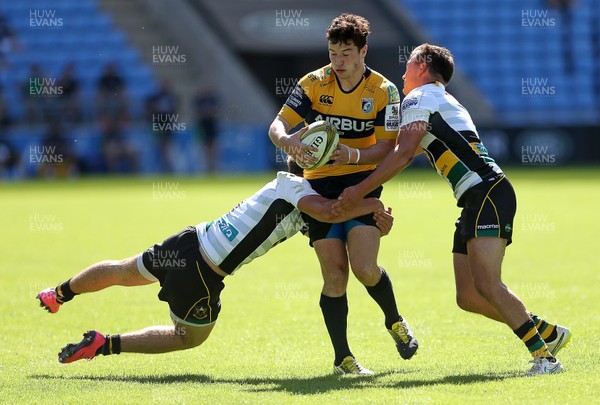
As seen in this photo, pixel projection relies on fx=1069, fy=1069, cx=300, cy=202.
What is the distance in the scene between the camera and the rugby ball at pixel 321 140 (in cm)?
681

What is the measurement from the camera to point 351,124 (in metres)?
7.24

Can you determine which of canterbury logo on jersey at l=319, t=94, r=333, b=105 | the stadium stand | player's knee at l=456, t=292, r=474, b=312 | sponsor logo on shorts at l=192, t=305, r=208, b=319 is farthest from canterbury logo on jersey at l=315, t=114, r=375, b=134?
the stadium stand

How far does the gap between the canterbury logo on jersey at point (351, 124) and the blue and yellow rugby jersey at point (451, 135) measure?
1.51 ft

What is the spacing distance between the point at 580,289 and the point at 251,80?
22.0 meters

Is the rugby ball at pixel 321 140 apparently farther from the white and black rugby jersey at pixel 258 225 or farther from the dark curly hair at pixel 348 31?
the dark curly hair at pixel 348 31

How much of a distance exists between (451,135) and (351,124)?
0.76m

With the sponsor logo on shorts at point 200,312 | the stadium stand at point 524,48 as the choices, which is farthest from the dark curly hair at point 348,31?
the stadium stand at point 524,48

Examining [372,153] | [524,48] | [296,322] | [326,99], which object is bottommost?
[296,322]

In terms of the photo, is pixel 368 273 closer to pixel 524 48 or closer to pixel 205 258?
pixel 205 258

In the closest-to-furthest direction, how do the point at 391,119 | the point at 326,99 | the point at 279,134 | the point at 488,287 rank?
1. the point at 488,287
2. the point at 279,134
3. the point at 391,119
4. the point at 326,99

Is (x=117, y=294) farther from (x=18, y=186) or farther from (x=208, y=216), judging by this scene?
(x=18, y=186)

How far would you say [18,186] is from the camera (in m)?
26.0

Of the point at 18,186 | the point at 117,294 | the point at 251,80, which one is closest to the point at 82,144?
the point at 18,186

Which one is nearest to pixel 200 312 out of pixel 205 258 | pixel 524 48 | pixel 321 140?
pixel 205 258
